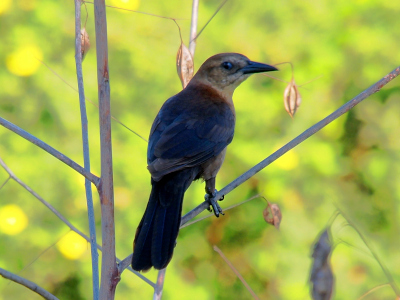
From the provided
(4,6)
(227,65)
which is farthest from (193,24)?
(4,6)

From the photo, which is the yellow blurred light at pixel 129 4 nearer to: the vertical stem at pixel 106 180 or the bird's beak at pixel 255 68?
the bird's beak at pixel 255 68

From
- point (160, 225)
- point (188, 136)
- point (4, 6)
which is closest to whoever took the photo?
point (160, 225)

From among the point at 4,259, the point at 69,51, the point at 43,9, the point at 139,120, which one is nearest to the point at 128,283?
the point at 4,259

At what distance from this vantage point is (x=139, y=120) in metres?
3.74

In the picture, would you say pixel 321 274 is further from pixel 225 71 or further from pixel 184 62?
pixel 225 71

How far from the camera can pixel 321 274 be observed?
6.11ft

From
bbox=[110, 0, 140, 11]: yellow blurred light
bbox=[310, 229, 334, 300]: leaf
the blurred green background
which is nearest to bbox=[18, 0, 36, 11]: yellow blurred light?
the blurred green background

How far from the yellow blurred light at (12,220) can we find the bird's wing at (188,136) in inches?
48.5

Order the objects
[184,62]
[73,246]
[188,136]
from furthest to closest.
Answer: [73,246]
[188,136]
[184,62]

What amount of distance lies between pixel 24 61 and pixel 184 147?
1.69 m

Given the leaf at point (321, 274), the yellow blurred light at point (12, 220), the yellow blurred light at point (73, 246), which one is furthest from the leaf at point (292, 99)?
the yellow blurred light at point (12, 220)

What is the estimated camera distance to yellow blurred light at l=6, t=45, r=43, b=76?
382 centimetres

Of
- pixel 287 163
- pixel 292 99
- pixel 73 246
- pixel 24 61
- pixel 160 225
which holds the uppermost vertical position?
pixel 292 99

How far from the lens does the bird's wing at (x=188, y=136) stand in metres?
2.57
